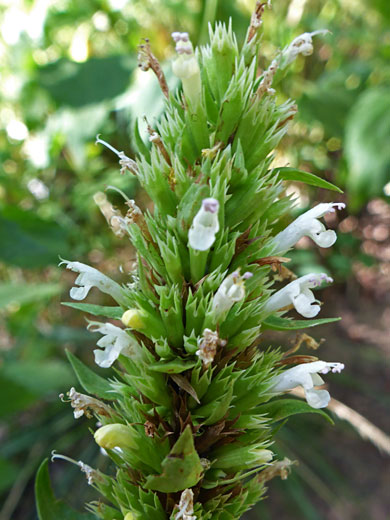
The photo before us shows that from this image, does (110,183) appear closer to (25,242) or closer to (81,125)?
(81,125)

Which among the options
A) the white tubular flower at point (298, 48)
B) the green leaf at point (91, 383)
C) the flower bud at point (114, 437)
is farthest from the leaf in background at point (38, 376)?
the white tubular flower at point (298, 48)

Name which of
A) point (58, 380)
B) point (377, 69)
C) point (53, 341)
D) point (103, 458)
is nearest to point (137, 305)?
point (58, 380)

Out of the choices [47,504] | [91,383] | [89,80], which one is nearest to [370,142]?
[89,80]

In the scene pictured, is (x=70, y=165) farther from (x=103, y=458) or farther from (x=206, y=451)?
(x=206, y=451)

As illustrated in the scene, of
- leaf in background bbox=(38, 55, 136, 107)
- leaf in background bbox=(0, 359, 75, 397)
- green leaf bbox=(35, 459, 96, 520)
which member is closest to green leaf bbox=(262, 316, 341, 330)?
green leaf bbox=(35, 459, 96, 520)

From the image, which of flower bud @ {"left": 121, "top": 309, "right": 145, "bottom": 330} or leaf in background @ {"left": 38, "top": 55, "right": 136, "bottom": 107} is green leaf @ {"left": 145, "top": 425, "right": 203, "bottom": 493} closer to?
flower bud @ {"left": 121, "top": 309, "right": 145, "bottom": 330}

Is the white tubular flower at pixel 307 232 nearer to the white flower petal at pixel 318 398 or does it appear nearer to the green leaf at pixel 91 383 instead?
the white flower petal at pixel 318 398
